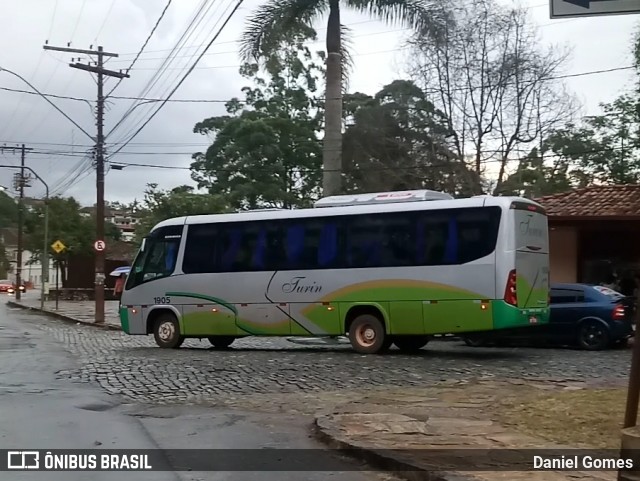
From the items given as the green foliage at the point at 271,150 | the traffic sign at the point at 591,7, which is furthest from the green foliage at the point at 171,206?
the traffic sign at the point at 591,7

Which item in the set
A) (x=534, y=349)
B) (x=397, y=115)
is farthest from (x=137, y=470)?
(x=397, y=115)

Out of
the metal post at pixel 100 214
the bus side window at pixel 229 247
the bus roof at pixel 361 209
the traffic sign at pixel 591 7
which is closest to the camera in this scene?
the traffic sign at pixel 591 7

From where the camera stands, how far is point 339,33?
2475 cm

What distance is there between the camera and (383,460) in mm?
7914

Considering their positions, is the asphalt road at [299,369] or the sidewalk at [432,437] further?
the asphalt road at [299,369]

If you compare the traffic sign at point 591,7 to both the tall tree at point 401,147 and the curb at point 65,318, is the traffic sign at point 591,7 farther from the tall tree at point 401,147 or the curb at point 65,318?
the tall tree at point 401,147

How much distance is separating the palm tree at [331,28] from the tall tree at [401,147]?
525 inches

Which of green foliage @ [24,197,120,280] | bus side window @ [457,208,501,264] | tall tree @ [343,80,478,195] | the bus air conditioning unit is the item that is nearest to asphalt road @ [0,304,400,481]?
the bus air conditioning unit

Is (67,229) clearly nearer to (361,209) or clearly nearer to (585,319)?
(361,209)

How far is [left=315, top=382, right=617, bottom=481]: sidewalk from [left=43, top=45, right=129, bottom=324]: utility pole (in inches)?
876

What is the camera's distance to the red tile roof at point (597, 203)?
75.7 ft

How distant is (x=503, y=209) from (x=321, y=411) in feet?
24.0

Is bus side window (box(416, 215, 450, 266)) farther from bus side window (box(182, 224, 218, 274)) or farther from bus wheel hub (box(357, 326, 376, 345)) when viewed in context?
bus side window (box(182, 224, 218, 274))

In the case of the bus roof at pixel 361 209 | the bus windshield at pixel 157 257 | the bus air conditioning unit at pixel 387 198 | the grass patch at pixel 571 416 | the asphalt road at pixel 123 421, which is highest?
the bus air conditioning unit at pixel 387 198
